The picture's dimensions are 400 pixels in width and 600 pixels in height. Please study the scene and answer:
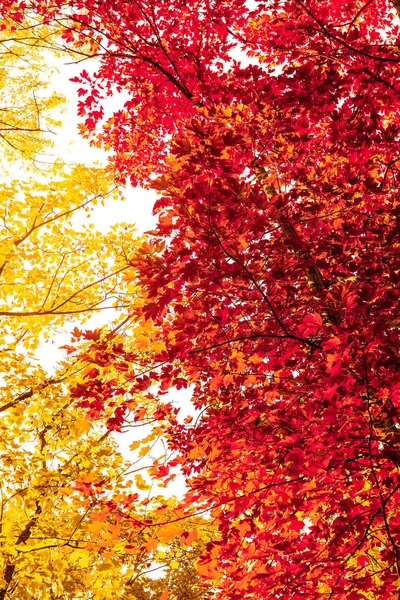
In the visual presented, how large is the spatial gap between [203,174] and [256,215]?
0.44 m

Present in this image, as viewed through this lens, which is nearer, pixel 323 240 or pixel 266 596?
pixel 266 596

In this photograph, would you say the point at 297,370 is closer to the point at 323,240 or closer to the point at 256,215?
the point at 323,240

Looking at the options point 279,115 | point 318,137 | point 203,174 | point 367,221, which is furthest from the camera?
point 318,137

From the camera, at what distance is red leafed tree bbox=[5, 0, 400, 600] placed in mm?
2262

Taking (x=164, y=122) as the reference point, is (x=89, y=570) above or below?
below

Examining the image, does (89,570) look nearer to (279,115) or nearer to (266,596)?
(266,596)

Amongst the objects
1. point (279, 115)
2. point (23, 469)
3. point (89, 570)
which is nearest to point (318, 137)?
point (279, 115)

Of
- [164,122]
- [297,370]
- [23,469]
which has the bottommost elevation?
[23,469]

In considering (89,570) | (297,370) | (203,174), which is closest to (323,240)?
(297,370)

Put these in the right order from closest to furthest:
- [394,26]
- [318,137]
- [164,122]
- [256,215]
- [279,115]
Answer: [256,215] < [279,115] < [318,137] < [164,122] < [394,26]

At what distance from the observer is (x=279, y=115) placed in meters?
3.53

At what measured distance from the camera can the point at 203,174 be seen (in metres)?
2.51

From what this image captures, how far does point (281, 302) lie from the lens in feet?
10.1

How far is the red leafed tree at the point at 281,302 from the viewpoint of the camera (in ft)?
7.42
